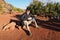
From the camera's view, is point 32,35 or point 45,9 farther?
point 45,9

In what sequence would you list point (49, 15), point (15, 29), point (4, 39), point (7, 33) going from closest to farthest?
1. point (4, 39)
2. point (7, 33)
3. point (15, 29)
4. point (49, 15)

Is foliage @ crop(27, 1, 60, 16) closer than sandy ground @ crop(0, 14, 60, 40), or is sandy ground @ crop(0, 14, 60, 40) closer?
sandy ground @ crop(0, 14, 60, 40)

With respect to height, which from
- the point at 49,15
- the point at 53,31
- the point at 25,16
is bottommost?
the point at 49,15

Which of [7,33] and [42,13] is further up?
[7,33]

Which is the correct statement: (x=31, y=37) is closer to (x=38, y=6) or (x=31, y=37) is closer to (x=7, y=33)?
(x=7, y=33)

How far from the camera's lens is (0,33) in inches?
356

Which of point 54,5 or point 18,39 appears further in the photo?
point 54,5

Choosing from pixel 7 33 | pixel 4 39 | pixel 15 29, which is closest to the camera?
pixel 4 39

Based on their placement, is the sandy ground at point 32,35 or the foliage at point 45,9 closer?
the sandy ground at point 32,35

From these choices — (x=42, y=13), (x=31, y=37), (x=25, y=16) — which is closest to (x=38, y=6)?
(x=42, y=13)

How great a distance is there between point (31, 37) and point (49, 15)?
10382 millimetres

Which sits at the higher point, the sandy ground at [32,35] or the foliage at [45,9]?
the sandy ground at [32,35]

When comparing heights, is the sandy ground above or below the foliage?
above

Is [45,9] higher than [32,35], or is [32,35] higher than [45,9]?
[32,35]
